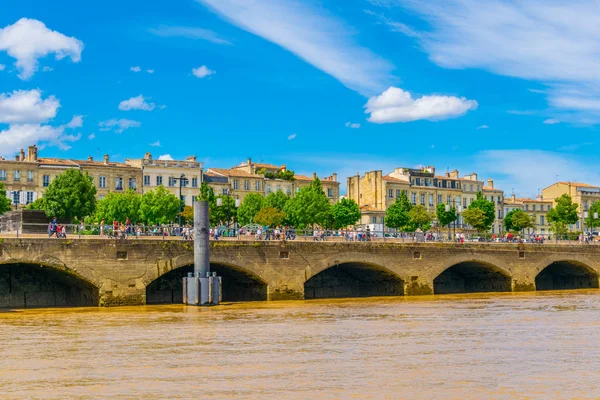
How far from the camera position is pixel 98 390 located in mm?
17766

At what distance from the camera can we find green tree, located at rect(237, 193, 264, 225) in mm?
98188

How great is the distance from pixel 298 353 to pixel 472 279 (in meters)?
38.2

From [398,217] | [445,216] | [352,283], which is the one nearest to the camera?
[352,283]

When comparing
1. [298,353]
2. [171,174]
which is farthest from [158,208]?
[298,353]

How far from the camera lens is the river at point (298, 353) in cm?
1786

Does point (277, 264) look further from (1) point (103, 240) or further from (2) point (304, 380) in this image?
(2) point (304, 380)

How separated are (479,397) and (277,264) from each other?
→ 28.6 meters

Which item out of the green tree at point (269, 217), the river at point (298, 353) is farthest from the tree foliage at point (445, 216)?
the river at point (298, 353)

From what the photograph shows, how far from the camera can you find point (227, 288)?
47.6 meters

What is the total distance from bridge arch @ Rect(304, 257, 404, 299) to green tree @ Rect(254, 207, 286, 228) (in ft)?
120

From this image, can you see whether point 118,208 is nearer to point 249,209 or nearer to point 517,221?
point 249,209

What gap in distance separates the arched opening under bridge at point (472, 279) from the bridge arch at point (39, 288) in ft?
83.5

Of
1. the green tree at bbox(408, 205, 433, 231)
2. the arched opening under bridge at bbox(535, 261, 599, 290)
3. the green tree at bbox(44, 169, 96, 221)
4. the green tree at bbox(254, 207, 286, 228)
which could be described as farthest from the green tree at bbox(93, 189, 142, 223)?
the arched opening under bridge at bbox(535, 261, 599, 290)

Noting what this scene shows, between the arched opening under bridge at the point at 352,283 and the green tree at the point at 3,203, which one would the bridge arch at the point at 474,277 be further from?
the green tree at the point at 3,203
